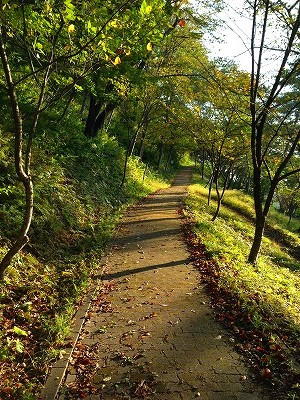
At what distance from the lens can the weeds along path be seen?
13.7 feet

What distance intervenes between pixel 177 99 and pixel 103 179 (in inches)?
337

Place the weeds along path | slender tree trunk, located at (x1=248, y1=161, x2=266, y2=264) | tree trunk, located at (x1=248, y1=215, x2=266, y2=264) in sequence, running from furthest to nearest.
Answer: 1. tree trunk, located at (x1=248, y1=215, x2=266, y2=264)
2. slender tree trunk, located at (x1=248, y1=161, x2=266, y2=264)
3. the weeds along path

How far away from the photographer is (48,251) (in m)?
7.65

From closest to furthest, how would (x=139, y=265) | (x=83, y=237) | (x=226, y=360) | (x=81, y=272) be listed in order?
(x=226, y=360)
(x=81, y=272)
(x=139, y=265)
(x=83, y=237)

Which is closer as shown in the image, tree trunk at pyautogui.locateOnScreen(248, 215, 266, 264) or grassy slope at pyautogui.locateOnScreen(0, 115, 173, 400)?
grassy slope at pyautogui.locateOnScreen(0, 115, 173, 400)

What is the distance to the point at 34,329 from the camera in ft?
16.8

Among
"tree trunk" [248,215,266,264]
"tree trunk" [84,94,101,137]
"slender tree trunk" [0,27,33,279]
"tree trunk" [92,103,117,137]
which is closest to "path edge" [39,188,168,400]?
"slender tree trunk" [0,27,33,279]

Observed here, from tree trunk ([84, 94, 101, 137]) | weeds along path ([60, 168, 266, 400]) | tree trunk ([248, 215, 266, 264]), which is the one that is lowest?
weeds along path ([60, 168, 266, 400])

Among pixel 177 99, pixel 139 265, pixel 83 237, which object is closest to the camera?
pixel 139 265

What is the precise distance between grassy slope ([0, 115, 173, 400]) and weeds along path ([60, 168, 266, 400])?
0.52 meters

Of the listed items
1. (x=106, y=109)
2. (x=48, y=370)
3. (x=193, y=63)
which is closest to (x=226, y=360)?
(x=48, y=370)

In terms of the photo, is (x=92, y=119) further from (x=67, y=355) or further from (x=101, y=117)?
(x=67, y=355)

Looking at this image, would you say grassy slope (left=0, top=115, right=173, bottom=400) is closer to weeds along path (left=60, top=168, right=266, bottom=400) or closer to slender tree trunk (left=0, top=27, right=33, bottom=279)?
weeds along path (left=60, top=168, right=266, bottom=400)

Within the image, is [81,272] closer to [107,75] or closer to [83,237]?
[83,237]
